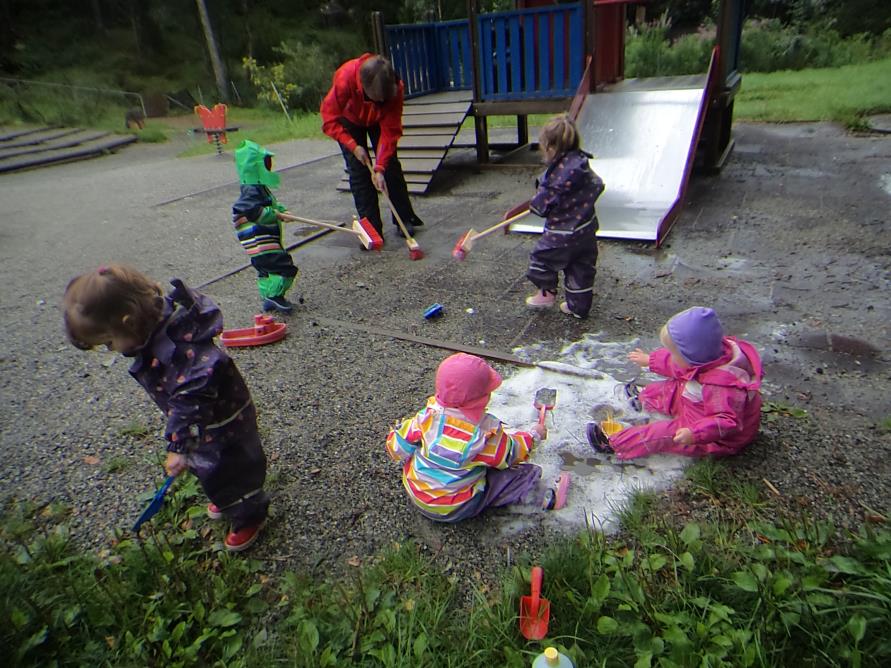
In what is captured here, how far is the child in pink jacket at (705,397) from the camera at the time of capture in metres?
2.32

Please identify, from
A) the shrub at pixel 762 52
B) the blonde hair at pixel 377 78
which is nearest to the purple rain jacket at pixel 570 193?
the blonde hair at pixel 377 78

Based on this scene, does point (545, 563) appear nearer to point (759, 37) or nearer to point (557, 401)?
point (557, 401)

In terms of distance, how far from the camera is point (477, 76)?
24.6 ft

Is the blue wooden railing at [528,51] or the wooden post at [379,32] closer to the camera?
the blue wooden railing at [528,51]

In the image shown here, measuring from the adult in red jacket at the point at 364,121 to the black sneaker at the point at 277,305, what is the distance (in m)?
1.47

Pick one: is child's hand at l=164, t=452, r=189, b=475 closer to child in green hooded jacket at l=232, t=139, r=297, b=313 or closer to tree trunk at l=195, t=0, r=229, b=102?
child in green hooded jacket at l=232, t=139, r=297, b=313

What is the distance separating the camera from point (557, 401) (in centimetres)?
301

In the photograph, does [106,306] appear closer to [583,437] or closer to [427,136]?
[583,437]

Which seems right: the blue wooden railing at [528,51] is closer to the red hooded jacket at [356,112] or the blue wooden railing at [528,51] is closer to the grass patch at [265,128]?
the red hooded jacket at [356,112]

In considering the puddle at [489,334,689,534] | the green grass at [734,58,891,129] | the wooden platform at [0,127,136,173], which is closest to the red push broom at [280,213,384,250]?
the puddle at [489,334,689,534]

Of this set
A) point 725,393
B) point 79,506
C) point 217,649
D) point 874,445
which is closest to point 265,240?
point 79,506

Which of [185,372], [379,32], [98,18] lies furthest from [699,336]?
[98,18]

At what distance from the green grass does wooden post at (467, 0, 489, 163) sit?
16.0 ft

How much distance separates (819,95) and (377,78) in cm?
998
